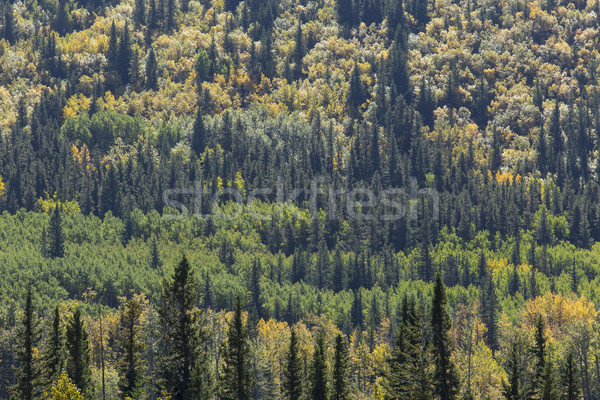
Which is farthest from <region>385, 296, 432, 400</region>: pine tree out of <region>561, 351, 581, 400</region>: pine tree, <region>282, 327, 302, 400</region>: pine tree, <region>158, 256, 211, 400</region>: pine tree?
<region>158, 256, 211, 400</region>: pine tree

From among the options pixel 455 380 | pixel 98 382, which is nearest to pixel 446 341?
pixel 455 380

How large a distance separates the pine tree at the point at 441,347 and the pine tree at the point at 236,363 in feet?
62.1

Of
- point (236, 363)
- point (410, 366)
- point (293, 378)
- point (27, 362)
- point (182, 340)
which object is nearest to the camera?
point (182, 340)

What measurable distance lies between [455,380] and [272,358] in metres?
77.7

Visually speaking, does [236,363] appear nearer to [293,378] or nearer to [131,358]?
[293,378]

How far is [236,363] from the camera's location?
93.1 meters

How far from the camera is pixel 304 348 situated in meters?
175

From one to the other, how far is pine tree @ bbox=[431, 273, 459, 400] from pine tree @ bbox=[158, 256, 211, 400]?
62.9 ft

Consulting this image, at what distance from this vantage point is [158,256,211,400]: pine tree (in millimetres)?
84188

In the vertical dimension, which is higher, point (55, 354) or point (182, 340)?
point (182, 340)

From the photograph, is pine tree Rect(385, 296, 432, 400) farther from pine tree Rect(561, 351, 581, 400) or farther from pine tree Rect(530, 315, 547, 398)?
pine tree Rect(561, 351, 581, 400)

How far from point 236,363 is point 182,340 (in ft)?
33.0

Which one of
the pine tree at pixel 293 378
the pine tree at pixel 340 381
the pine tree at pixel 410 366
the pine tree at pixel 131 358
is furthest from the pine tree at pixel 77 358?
the pine tree at pixel 410 366

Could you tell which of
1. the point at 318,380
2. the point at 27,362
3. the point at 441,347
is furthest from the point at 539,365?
the point at 27,362
